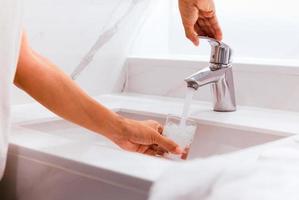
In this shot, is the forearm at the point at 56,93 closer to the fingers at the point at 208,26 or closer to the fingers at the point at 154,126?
the fingers at the point at 154,126

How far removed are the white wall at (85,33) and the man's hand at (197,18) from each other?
255mm

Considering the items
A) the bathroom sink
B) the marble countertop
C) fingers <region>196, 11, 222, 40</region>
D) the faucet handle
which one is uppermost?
fingers <region>196, 11, 222, 40</region>

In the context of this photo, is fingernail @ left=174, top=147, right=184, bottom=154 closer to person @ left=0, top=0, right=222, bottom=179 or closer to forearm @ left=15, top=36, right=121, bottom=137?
person @ left=0, top=0, right=222, bottom=179

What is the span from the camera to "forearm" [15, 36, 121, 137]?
2.20 feet

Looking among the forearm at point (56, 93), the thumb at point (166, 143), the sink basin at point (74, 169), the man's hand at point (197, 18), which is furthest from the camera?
the man's hand at point (197, 18)

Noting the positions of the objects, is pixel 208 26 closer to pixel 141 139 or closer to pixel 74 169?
pixel 141 139

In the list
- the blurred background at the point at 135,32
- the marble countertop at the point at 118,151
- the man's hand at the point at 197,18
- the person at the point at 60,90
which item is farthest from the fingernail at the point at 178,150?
the blurred background at the point at 135,32

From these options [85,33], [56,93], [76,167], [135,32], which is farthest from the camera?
[135,32]

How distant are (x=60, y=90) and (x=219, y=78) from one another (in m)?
0.39

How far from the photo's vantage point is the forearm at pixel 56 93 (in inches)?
26.4

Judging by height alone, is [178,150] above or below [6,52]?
below

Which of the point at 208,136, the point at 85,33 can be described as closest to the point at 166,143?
the point at 208,136

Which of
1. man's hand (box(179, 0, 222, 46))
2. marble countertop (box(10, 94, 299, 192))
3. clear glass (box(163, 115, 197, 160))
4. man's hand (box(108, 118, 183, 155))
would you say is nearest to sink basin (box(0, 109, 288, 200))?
marble countertop (box(10, 94, 299, 192))

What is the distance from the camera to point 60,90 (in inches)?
27.2
